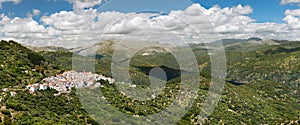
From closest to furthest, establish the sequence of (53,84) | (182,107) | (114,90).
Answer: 1. (53,84)
2. (114,90)
3. (182,107)

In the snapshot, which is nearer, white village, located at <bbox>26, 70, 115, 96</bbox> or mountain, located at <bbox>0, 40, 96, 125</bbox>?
mountain, located at <bbox>0, 40, 96, 125</bbox>

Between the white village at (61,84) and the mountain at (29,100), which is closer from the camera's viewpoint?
the mountain at (29,100)

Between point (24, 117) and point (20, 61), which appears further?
point (20, 61)

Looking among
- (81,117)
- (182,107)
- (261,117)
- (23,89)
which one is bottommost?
(261,117)

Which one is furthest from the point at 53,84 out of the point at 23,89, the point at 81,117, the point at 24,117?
the point at 24,117

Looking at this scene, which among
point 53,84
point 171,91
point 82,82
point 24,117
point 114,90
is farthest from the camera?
point 171,91

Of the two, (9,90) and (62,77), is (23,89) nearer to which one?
(9,90)

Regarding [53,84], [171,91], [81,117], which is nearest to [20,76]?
[53,84]

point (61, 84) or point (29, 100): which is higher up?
point (61, 84)

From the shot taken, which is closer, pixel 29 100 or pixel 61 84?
pixel 29 100

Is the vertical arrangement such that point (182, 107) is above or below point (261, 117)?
above
